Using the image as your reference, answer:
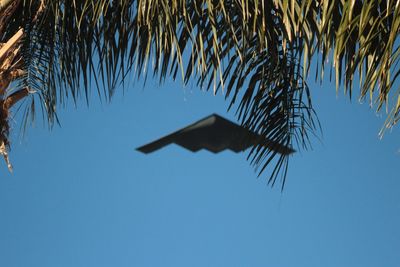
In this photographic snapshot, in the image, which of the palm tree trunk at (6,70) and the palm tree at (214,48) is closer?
the palm tree at (214,48)

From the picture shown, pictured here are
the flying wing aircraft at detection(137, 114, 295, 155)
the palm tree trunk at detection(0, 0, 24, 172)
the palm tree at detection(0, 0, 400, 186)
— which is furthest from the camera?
the flying wing aircraft at detection(137, 114, 295, 155)

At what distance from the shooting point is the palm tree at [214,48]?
3.88m

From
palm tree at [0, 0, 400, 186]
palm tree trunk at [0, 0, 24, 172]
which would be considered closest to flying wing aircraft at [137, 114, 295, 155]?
palm tree at [0, 0, 400, 186]

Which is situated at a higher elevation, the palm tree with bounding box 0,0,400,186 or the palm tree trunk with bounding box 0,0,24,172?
the palm tree with bounding box 0,0,400,186

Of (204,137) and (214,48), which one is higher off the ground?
(204,137)

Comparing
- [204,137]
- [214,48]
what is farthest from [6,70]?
[204,137]

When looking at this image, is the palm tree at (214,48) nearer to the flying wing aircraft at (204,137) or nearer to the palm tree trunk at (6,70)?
the palm tree trunk at (6,70)

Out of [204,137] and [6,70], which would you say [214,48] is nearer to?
[6,70]

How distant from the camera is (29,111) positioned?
531 cm

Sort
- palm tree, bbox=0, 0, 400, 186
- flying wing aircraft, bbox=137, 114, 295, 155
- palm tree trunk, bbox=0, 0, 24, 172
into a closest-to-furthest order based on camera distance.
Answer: palm tree, bbox=0, 0, 400, 186, palm tree trunk, bbox=0, 0, 24, 172, flying wing aircraft, bbox=137, 114, 295, 155

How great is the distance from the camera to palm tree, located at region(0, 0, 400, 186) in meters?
3.88

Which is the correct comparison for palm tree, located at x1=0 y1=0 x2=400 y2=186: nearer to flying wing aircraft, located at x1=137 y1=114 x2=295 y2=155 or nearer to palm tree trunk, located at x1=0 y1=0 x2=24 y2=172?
palm tree trunk, located at x1=0 y1=0 x2=24 y2=172

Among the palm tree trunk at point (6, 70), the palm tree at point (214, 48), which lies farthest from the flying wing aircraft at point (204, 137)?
the palm tree trunk at point (6, 70)

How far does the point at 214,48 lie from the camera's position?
415 centimetres
